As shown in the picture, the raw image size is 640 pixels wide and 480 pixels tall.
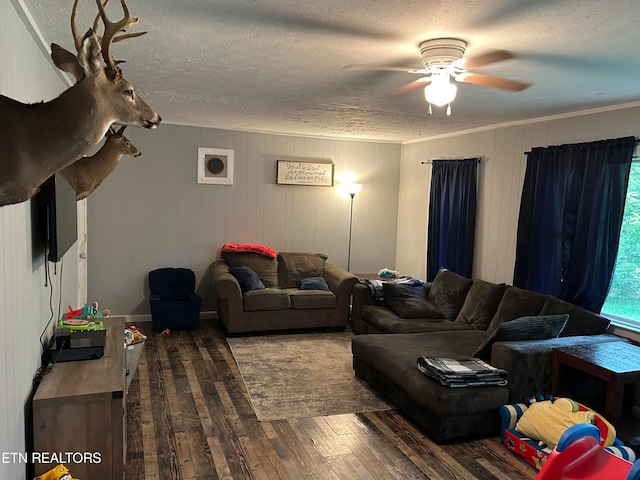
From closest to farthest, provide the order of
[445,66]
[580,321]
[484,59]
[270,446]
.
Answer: [445,66], [484,59], [270,446], [580,321]

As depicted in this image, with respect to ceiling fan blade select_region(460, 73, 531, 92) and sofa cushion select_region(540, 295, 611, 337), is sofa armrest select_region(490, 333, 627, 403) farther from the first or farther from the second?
ceiling fan blade select_region(460, 73, 531, 92)

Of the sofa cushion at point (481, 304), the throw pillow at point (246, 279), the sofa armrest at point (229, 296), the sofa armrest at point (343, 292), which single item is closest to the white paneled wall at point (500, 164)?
the sofa cushion at point (481, 304)

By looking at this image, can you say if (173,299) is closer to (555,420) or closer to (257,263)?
(257,263)

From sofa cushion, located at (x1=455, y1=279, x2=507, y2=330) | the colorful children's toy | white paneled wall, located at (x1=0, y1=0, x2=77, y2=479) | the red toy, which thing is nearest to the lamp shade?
sofa cushion, located at (x1=455, y1=279, x2=507, y2=330)

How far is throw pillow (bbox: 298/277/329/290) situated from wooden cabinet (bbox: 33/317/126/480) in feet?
11.1

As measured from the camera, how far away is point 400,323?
463 cm

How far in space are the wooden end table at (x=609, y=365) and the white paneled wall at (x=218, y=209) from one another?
3766 mm

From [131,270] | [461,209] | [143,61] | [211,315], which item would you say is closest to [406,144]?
[461,209]

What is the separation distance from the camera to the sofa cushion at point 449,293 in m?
4.94

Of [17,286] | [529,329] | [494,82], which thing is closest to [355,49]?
[494,82]

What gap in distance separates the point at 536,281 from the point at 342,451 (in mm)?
2448

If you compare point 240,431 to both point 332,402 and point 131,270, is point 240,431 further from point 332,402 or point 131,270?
point 131,270

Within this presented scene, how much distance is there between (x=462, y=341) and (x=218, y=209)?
3.33 meters

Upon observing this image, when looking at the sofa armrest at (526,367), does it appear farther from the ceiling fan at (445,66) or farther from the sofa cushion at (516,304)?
the ceiling fan at (445,66)
